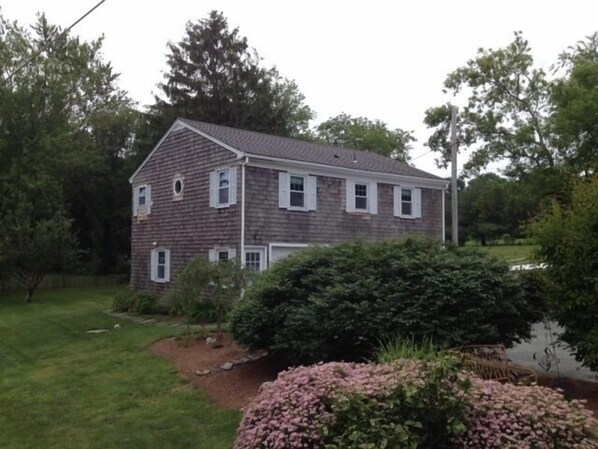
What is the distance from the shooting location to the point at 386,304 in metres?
6.31

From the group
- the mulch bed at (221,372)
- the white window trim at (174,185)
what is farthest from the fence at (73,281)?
the mulch bed at (221,372)

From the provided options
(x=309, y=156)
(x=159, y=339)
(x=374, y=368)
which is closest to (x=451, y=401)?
(x=374, y=368)

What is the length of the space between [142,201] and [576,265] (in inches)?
699

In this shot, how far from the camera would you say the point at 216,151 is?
56.3 ft

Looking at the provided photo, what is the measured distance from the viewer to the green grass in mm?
5703

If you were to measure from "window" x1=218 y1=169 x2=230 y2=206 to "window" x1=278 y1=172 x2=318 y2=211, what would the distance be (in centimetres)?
156

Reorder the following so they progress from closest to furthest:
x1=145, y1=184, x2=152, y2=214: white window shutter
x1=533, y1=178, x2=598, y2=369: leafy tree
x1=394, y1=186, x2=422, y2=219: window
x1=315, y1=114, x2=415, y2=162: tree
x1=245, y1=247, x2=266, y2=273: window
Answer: x1=533, y1=178, x2=598, y2=369: leafy tree
x1=245, y1=247, x2=266, y2=273: window
x1=394, y1=186, x2=422, y2=219: window
x1=145, y1=184, x2=152, y2=214: white window shutter
x1=315, y1=114, x2=415, y2=162: tree

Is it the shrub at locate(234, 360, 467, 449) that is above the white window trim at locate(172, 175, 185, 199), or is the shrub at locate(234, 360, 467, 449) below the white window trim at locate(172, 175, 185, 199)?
below

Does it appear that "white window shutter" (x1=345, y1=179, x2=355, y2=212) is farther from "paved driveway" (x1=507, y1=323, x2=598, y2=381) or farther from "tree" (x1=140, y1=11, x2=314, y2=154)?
"tree" (x1=140, y1=11, x2=314, y2=154)

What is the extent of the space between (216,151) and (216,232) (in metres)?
2.49

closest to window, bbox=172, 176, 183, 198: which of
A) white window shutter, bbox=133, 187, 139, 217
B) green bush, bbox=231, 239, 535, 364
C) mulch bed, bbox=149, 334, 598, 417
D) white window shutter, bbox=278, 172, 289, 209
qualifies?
white window shutter, bbox=133, 187, 139, 217

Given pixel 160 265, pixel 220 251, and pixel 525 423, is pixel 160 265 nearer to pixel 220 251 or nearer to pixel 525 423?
pixel 220 251

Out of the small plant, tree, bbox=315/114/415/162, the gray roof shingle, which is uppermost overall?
tree, bbox=315/114/415/162

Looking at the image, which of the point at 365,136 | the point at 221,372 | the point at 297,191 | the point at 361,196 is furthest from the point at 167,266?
the point at 365,136
